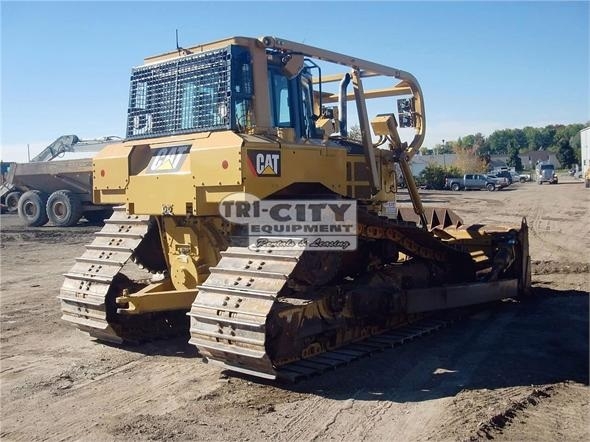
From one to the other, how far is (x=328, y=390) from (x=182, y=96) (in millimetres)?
3498

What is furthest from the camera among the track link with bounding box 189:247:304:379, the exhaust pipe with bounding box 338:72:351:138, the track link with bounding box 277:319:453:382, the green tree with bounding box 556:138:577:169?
the green tree with bounding box 556:138:577:169

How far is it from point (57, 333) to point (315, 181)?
3951mm

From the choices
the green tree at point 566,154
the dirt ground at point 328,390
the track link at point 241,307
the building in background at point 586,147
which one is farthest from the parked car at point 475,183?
the green tree at point 566,154

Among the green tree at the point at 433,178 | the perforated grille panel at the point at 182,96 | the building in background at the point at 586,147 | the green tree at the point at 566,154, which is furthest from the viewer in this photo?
the green tree at the point at 566,154

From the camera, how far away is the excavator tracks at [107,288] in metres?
7.10

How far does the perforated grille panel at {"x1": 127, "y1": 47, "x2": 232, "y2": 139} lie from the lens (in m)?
6.54

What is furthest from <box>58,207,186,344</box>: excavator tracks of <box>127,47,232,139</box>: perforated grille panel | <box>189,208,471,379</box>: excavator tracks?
<box>189,208,471,379</box>: excavator tracks

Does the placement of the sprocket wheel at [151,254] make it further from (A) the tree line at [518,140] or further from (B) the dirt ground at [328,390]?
(A) the tree line at [518,140]

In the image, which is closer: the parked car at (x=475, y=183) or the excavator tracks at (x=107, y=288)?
the excavator tracks at (x=107, y=288)

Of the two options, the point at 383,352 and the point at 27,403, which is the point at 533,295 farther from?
the point at 27,403

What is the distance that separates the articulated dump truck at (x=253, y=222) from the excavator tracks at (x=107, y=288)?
0.06 feet

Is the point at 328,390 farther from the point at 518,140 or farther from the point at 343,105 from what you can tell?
the point at 518,140

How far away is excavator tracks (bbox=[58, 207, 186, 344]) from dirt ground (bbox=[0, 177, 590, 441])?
236 millimetres

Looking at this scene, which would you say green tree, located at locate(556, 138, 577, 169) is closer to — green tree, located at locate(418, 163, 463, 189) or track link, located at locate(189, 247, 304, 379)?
green tree, located at locate(418, 163, 463, 189)
